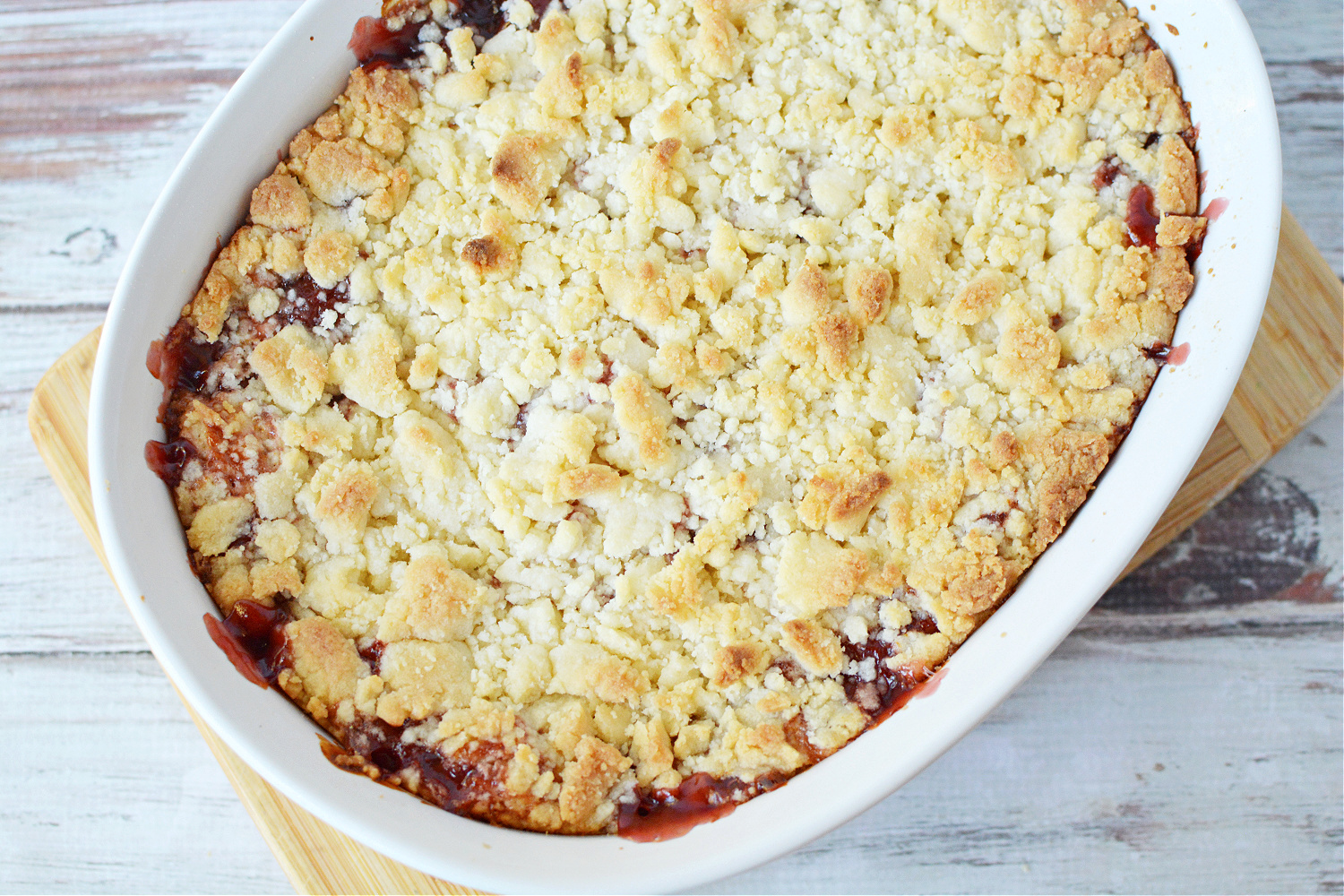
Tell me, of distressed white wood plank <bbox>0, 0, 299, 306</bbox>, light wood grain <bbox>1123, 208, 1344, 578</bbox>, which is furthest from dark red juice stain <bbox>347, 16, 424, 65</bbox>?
light wood grain <bbox>1123, 208, 1344, 578</bbox>

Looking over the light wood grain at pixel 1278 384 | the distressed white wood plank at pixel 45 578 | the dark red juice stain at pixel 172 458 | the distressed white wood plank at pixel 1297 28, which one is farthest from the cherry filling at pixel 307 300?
the distressed white wood plank at pixel 1297 28

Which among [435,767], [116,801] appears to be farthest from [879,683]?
[116,801]

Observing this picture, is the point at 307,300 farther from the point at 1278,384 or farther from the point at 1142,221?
the point at 1278,384

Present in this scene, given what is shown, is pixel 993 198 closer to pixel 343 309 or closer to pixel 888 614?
pixel 888 614

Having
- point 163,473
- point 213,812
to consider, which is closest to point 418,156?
point 163,473

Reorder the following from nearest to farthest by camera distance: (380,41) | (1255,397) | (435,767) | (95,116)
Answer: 1. (435,767)
2. (380,41)
3. (1255,397)
4. (95,116)

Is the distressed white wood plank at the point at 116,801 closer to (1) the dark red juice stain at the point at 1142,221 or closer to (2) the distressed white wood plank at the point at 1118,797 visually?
(2) the distressed white wood plank at the point at 1118,797
